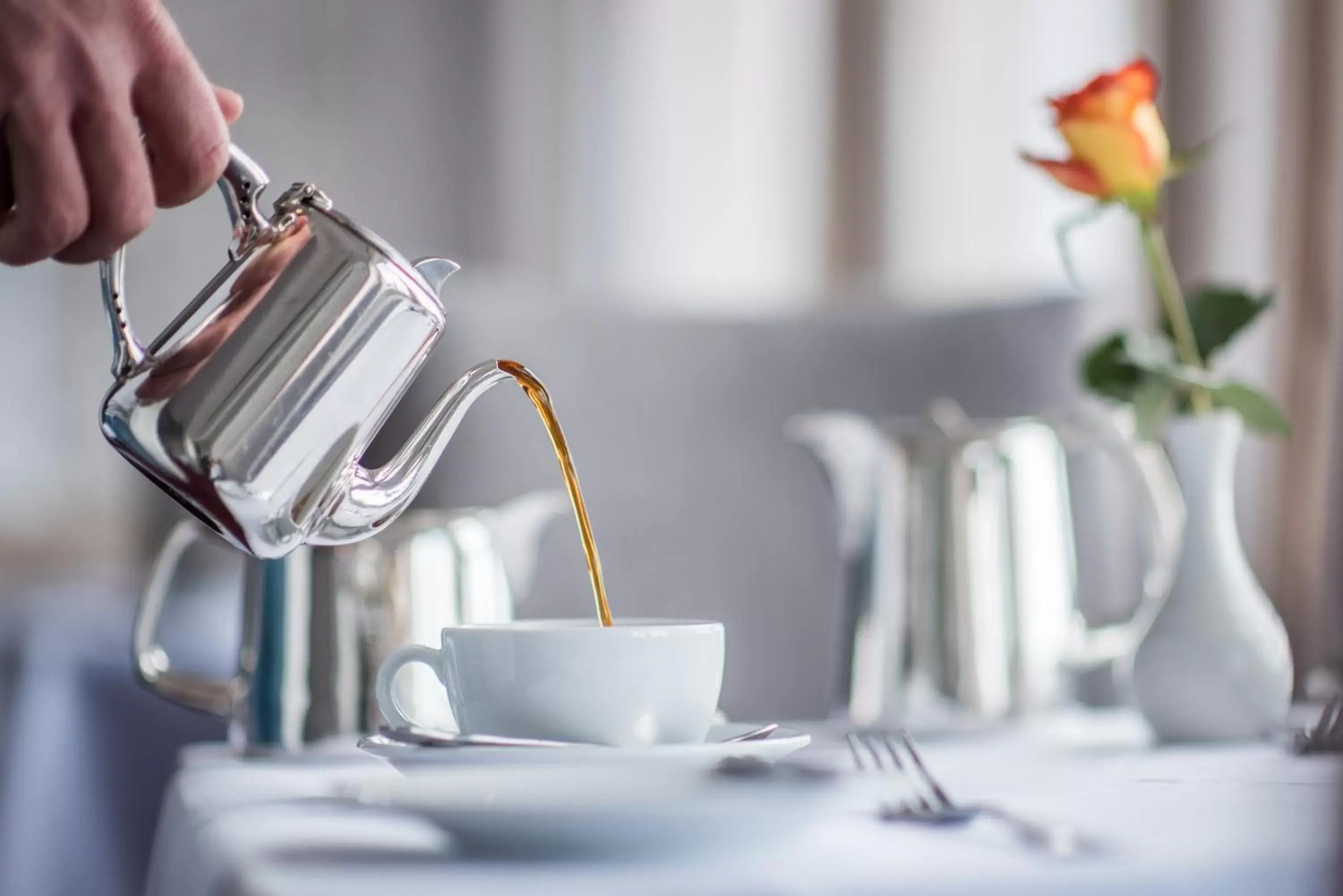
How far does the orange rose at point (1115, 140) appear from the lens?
0.73m

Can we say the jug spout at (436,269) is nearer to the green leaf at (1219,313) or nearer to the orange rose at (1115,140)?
the orange rose at (1115,140)

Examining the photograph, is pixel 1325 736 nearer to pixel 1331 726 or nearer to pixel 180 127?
pixel 1331 726

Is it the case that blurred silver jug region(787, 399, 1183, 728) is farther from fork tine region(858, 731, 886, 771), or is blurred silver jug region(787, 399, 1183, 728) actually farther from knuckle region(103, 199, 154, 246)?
knuckle region(103, 199, 154, 246)

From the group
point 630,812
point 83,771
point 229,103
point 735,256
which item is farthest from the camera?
point 735,256

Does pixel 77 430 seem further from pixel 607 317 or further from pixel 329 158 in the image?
pixel 607 317

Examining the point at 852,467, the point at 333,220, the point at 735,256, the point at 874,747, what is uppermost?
the point at 735,256

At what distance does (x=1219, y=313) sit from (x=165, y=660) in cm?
59

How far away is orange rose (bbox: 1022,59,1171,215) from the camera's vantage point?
73cm

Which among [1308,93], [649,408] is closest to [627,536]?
[649,408]

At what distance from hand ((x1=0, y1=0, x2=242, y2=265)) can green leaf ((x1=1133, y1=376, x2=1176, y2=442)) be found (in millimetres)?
457

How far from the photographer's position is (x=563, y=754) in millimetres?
407

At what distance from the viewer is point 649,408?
139 cm

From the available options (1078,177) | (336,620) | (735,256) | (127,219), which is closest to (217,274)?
(127,219)

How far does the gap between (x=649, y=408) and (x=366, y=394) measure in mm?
895
